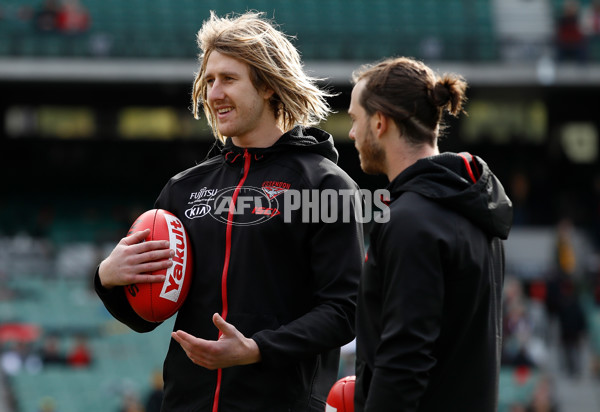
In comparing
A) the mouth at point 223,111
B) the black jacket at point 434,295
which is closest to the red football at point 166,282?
the mouth at point 223,111

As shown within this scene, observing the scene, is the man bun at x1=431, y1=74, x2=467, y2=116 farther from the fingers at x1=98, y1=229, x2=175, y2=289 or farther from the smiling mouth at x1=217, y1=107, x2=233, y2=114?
the fingers at x1=98, y1=229, x2=175, y2=289

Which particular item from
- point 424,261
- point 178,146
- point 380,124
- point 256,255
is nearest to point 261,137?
point 256,255

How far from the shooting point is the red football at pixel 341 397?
8.61 feet

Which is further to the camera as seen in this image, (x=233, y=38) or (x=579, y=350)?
(x=579, y=350)

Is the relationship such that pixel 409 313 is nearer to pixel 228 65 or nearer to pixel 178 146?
pixel 228 65

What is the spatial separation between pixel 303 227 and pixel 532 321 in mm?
9393

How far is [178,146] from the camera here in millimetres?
18422

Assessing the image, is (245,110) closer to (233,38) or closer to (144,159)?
(233,38)

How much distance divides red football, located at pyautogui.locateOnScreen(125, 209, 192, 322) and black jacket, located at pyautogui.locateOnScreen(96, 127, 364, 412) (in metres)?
0.04

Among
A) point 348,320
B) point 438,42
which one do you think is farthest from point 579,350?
point 348,320

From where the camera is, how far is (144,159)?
18203 mm

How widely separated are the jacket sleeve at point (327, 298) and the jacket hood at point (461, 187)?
323mm

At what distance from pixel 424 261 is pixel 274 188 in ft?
2.28

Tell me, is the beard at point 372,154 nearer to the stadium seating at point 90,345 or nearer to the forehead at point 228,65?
the forehead at point 228,65
